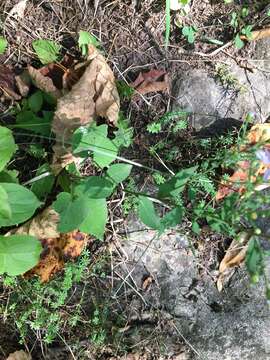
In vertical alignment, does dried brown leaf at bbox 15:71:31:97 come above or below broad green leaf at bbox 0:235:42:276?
above

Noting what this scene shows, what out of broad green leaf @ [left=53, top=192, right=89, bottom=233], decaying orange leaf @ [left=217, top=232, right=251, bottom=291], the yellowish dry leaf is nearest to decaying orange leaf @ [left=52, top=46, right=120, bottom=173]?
broad green leaf @ [left=53, top=192, right=89, bottom=233]

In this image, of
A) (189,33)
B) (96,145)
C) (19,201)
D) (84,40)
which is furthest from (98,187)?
(189,33)

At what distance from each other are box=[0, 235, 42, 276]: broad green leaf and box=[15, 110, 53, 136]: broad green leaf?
521 millimetres

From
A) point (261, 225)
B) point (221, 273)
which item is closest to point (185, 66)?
point (261, 225)

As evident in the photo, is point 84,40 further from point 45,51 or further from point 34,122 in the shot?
point 34,122

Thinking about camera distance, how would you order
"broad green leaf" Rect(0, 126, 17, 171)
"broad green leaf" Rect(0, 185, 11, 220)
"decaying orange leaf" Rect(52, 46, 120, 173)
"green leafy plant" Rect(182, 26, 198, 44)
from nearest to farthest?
1. "broad green leaf" Rect(0, 185, 11, 220)
2. "broad green leaf" Rect(0, 126, 17, 171)
3. "decaying orange leaf" Rect(52, 46, 120, 173)
4. "green leafy plant" Rect(182, 26, 198, 44)

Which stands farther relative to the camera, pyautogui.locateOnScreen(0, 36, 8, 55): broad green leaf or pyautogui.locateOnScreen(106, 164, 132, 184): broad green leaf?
pyautogui.locateOnScreen(0, 36, 8, 55): broad green leaf

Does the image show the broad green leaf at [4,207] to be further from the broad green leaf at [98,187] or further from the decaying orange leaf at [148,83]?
the decaying orange leaf at [148,83]

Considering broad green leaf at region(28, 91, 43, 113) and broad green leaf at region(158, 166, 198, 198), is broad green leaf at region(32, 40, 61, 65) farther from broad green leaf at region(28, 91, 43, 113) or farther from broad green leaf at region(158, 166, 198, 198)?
broad green leaf at region(158, 166, 198, 198)

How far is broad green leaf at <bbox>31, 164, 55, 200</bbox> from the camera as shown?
2260 millimetres

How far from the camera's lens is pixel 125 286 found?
2.46m

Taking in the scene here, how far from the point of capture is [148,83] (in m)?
2.44

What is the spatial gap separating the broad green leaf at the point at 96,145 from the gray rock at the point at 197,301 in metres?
0.60

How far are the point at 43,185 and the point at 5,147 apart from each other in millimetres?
285
